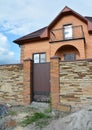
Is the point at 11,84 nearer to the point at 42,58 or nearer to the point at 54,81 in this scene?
the point at 54,81

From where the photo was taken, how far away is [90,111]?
715cm

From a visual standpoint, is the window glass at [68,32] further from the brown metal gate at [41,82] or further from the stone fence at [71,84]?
the stone fence at [71,84]

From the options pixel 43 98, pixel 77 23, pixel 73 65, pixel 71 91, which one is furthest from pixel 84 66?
pixel 77 23

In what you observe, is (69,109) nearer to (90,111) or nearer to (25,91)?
(90,111)

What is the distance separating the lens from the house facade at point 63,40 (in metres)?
16.7

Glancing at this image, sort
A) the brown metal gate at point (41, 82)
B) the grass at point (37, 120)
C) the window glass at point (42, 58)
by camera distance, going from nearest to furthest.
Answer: the grass at point (37, 120), the brown metal gate at point (41, 82), the window glass at point (42, 58)

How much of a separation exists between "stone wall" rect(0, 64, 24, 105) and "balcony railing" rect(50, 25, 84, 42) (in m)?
7.39

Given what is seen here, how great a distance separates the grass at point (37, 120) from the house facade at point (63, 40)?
931 cm

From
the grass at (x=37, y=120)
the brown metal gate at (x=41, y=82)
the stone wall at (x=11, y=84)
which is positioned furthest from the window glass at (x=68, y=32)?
the grass at (x=37, y=120)

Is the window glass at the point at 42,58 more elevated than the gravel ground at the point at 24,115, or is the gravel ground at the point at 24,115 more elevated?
the window glass at the point at 42,58

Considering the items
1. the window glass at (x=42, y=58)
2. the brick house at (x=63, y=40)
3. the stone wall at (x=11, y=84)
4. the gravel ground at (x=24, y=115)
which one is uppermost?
the brick house at (x=63, y=40)

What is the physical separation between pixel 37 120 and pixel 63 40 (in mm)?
10522

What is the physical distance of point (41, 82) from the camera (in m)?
10.3

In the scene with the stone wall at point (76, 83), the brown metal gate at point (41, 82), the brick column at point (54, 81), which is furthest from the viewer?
the brown metal gate at point (41, 82)
